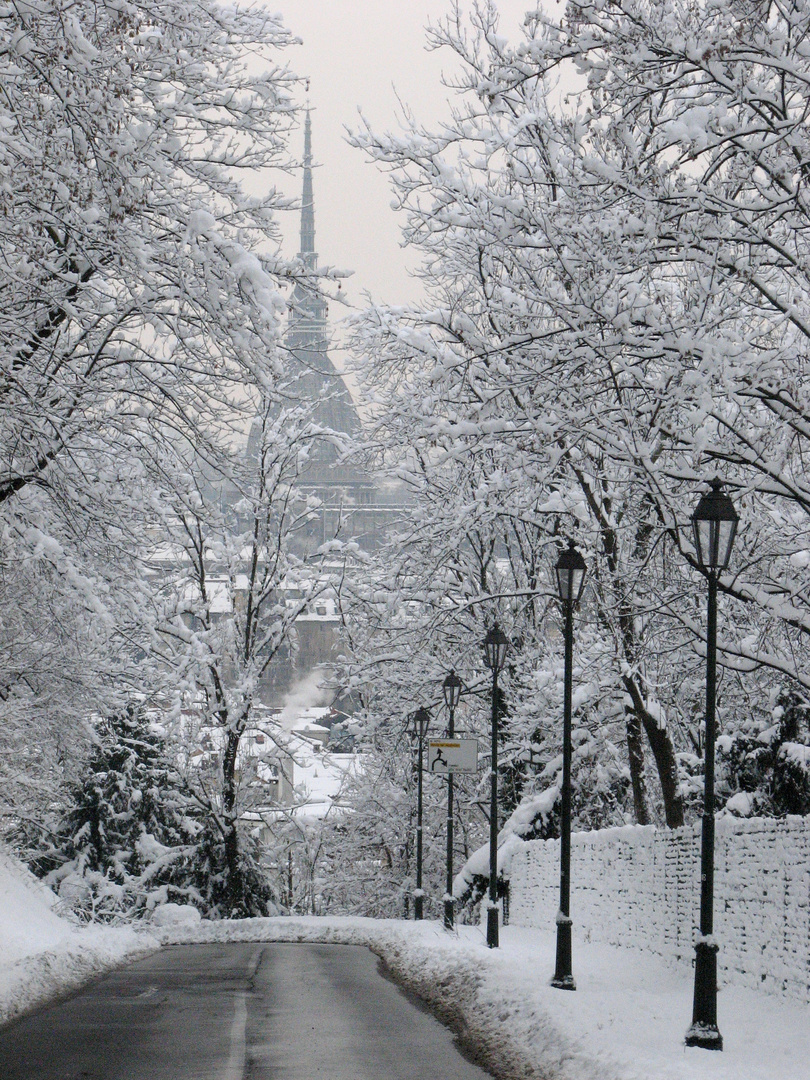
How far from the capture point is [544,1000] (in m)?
11.6

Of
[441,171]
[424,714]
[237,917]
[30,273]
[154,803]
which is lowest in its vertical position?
[237,917]

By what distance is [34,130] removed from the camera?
882cm

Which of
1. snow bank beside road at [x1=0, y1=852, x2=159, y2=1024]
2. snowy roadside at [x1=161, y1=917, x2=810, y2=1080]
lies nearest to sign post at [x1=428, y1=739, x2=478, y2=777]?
snowy roadside at [x1=161, y1=917, x2=810, y2=1080]

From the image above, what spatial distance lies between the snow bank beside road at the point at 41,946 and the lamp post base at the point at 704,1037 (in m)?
6.48

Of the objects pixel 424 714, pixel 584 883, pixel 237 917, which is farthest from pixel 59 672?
pixel 237 917

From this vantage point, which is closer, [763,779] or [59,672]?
[763,779]

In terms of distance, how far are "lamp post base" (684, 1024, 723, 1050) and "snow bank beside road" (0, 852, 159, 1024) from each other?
648 centimetres

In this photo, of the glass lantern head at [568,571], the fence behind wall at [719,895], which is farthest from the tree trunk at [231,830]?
the glass lantern head at [568,571]

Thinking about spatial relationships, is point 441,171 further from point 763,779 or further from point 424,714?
point 424,714

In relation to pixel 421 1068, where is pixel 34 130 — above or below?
above

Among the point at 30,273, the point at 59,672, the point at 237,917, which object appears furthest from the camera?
the point at 237,917

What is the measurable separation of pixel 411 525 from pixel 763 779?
12577 millimetres

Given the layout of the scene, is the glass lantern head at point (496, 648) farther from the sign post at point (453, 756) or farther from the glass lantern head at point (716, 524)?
the glass lantern head at point (716, 524)

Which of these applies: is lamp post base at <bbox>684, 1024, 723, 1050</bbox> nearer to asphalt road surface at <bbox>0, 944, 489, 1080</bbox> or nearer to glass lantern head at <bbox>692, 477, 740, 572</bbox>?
asphalt road surface at <bbox>0, 944, 489, 1080</bbox>
